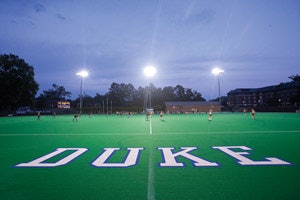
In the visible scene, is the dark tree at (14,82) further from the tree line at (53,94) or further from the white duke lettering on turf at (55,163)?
the white duke lettering on turf at (55,163)

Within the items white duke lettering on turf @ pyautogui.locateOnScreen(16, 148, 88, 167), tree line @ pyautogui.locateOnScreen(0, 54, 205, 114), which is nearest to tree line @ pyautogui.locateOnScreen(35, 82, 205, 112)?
tree line @ pyautogui.locateOnScreen(0, 54, 205, 114)

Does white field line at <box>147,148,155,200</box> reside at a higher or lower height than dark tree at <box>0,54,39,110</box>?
lower

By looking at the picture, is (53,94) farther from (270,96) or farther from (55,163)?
(55,163)

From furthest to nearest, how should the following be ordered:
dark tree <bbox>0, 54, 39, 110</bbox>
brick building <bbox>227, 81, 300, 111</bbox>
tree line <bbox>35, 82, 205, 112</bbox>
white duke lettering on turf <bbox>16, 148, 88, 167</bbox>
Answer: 1. tree line <bbox>35, 82, 205, 112</bbox>
2. brick building <bbox>227, 81, 300, 111</bbox>
3. dark tree <bbox>0, 54, 39, 110</bbox>
4. white duke lettering on turf <bbox>16, 148, 88, 167</bbox>

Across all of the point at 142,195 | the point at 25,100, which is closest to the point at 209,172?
the point at 142,195

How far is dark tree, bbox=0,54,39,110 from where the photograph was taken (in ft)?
222

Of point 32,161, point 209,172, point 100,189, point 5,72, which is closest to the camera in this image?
point 100,189

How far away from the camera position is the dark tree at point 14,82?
6756cm

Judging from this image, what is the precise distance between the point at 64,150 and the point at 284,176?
7698 mm

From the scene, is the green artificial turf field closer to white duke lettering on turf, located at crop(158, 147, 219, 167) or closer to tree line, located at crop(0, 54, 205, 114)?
white duke lettering on turf, located at crop(158, 147, 219, 167)

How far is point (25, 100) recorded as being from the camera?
73.4m

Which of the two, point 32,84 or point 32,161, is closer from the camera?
point 32,161

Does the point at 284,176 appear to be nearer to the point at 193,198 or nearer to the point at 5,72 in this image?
the point at 193,198

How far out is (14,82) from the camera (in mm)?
69312
